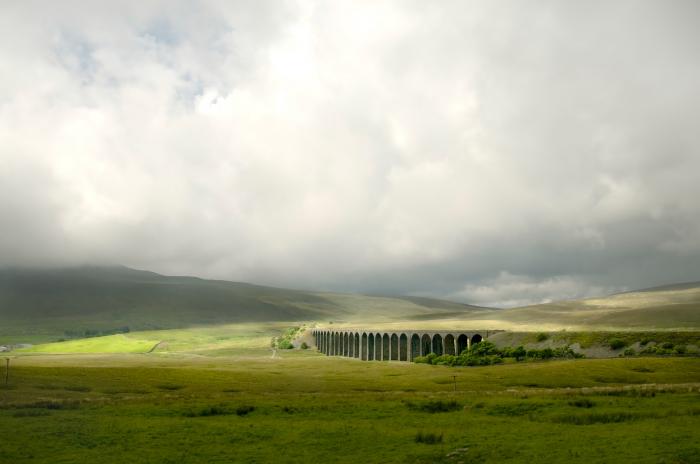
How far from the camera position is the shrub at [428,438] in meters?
27.7

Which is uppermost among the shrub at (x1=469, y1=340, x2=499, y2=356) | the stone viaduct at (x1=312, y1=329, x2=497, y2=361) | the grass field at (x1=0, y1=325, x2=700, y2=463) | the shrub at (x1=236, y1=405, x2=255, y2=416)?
the grass field at (x1=0, y1=325, x2=700, y2=463)

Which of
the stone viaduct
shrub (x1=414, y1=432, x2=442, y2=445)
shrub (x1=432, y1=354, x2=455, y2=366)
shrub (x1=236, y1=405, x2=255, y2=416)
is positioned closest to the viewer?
shrub (x1=414, y1=432, x2=442, y2=445)

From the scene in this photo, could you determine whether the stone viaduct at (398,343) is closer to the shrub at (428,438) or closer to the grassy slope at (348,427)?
the grassy slope at (348,427)

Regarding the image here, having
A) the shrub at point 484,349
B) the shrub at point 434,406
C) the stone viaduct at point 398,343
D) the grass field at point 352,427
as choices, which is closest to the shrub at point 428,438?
the grass field at point 352,427

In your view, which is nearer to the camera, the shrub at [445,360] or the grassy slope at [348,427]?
the grassy slope at [348,427]

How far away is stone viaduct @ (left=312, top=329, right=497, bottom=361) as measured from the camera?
403 ft

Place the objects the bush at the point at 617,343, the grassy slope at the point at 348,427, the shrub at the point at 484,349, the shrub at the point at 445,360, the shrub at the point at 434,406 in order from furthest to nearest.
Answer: the shrub at the point at 484,349 → the shrub at the point at 445,360 → the bush at the point at 617,343 → the shrub at the point at 434,406 → the grassy slope at the point at 348,427

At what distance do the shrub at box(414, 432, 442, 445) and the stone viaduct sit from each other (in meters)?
90.1

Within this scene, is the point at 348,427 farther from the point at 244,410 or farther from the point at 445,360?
the point at 445,360

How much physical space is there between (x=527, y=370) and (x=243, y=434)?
166ft

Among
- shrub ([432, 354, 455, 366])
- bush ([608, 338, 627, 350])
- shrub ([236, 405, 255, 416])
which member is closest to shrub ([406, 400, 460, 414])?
shrub ([236, 405, 255, 416])

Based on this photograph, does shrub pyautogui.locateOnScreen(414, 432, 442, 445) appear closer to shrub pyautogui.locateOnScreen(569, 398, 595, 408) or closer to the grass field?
the grass field

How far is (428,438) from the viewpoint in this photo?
28.0 meters

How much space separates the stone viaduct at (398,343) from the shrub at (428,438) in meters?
90.1
